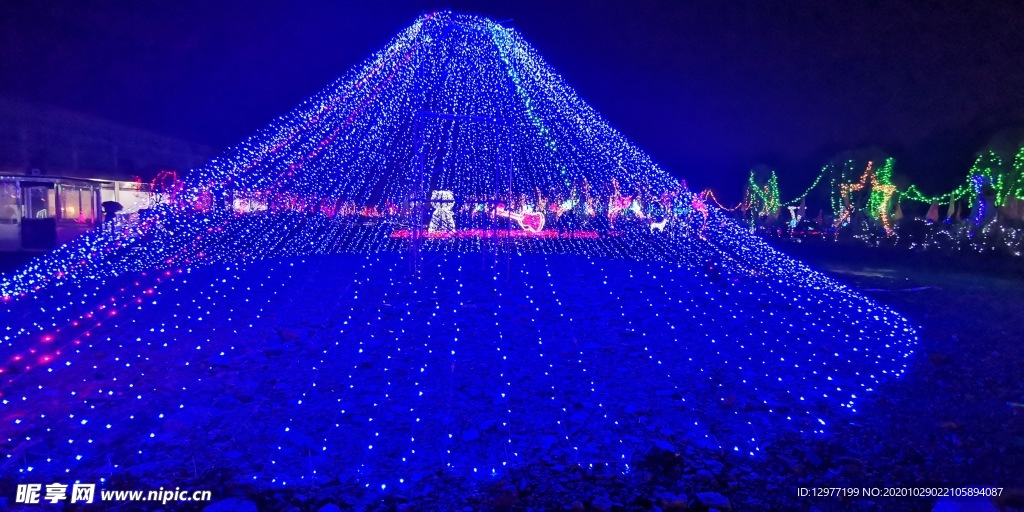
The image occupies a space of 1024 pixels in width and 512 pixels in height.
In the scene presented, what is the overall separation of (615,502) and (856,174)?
30532 millimetres

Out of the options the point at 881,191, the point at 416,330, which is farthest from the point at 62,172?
the point at 881,191

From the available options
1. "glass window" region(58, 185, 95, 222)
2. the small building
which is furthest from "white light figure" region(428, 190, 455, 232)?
"glass window" region(58, 185, 95, 222)

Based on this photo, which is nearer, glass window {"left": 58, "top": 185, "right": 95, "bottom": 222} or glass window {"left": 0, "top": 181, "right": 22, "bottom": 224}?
glass window {"left": 0, "top": 181, "right": 22, "bottom": 224}

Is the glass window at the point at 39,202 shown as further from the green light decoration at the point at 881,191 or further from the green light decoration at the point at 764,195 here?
the green light decoration at the point at 764,195

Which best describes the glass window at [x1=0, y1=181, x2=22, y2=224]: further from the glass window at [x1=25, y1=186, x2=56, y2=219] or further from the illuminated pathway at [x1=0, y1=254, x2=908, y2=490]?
the illuminated pathway at [x1=0, y1=254, x2=908, y2=490]

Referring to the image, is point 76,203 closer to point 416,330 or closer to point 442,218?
point 442,218

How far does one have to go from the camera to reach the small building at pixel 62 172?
12922 millimetres

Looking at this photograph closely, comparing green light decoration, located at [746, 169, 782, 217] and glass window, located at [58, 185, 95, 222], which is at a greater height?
green light decoration, located at [746, 169, 782, 217]

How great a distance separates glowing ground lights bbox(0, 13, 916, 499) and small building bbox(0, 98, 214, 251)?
4377 millimetres

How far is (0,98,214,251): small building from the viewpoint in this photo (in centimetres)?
1292

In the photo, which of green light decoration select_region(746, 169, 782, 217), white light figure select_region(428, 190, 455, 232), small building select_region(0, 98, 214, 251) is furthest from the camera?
green light decoration select_region(746, 169, 782, 217)

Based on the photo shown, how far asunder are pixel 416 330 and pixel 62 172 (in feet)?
52.1

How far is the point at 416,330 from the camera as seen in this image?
5957 mm

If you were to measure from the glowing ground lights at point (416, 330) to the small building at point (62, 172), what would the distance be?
438 cm
